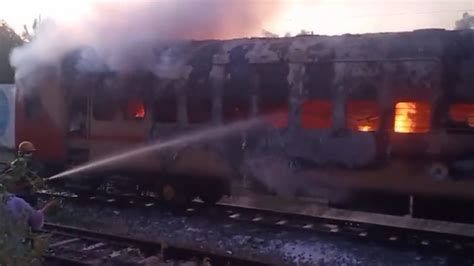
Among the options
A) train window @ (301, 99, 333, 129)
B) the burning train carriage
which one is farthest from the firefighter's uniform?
train window @ (301, 99, 333, 129)

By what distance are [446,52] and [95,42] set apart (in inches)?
294

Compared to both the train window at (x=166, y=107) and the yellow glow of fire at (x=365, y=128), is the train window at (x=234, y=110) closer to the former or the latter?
the train window at (x=166, y=107)

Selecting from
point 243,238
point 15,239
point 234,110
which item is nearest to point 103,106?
point 234,110

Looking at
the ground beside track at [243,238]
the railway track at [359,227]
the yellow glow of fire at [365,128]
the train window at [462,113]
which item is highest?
the train window at [462,113]

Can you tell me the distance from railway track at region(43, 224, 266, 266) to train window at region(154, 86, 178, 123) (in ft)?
9.75

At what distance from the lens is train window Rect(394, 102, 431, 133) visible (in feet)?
32.6

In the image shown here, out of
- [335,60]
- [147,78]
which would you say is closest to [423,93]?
[335,60]

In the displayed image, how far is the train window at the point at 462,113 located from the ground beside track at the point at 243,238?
1.95 meters

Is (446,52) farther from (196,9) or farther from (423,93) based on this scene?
(196,9)

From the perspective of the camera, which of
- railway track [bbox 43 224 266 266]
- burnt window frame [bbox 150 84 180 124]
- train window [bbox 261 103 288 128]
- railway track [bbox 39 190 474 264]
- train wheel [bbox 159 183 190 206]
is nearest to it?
railway track [bbox 43 224 266 266]

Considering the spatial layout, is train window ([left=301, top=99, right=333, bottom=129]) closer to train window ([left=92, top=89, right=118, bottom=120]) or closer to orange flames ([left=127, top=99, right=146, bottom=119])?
orange flames ([left=127, top=99, right=146, bottom=119])

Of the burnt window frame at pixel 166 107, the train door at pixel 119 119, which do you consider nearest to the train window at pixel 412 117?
the burnt window frame at pixel 166 107

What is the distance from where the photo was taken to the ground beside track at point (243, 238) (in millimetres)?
9375

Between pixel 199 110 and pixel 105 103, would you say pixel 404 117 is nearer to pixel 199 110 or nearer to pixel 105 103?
pixel 199 110
